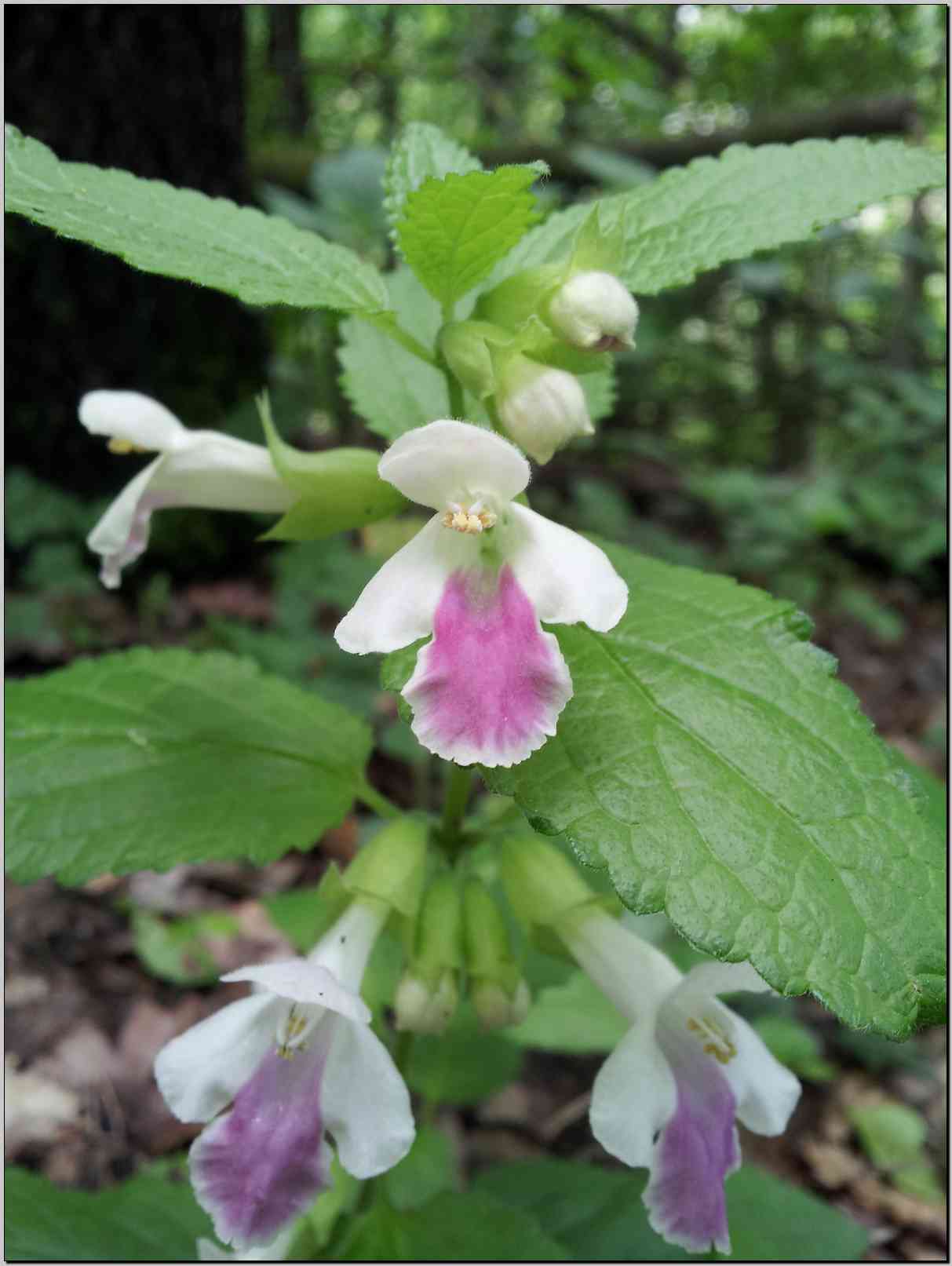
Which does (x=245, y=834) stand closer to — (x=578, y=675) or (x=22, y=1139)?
(x=578, y=675)

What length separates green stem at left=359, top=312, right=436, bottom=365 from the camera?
1.02 m

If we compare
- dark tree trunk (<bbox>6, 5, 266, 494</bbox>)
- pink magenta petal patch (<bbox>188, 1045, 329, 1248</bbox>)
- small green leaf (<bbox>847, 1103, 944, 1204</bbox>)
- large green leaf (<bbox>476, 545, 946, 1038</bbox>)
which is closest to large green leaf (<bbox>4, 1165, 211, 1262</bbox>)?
pink magenta petal patch (<bbox>188, 1045, 329, 1248</bbox>)

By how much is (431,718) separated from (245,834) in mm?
458

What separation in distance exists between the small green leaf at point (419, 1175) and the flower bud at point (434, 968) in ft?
1.95

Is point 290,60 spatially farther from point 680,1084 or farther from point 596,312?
point 680,1084

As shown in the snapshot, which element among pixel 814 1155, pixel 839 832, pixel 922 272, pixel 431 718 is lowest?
pixel 814 1155

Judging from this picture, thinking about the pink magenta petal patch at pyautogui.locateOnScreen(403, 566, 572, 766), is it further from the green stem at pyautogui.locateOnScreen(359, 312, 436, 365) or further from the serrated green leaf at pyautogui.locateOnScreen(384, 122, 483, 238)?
the serrated green leaf at pyautogui.locateOnScreen(384, 122, 483, 238)

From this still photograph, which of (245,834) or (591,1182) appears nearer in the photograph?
(245,834)

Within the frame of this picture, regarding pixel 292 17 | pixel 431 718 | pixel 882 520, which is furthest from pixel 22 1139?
pixel 292 17

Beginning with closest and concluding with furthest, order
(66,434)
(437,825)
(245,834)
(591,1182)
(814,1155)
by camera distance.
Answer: (245,834), (437,825), (591,1182), (814,1155), (66,434)

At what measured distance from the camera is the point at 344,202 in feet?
12.8

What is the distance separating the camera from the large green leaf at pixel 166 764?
113cm

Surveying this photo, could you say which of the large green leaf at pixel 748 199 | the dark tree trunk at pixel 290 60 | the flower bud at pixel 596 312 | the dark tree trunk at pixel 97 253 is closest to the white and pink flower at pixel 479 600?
the flower bud at pixel 596 312

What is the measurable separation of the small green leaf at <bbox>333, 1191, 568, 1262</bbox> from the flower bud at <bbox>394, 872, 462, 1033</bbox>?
0.39 metres
